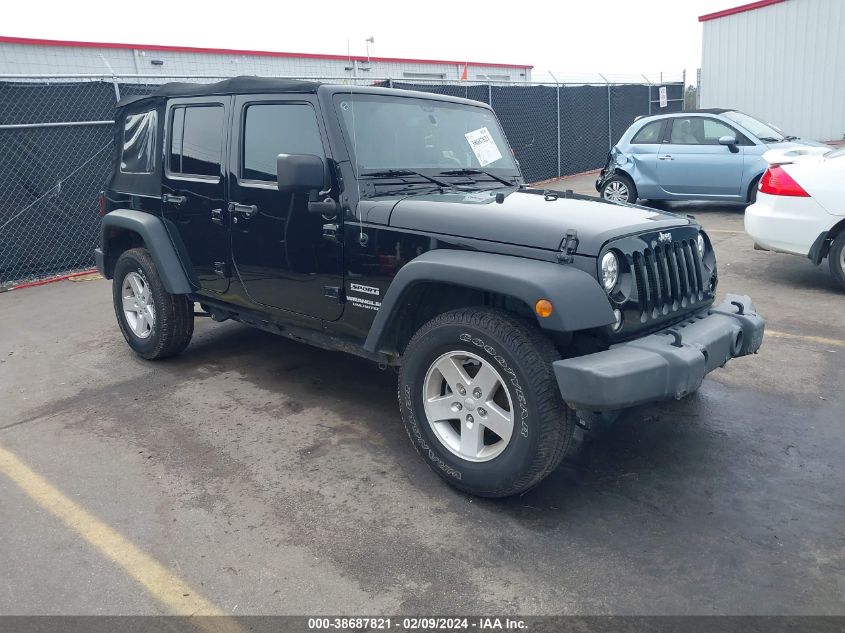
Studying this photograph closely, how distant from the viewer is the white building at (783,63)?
20.0 m

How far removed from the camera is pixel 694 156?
11.0 m

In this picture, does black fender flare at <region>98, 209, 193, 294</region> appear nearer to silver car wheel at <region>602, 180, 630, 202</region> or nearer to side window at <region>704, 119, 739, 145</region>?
silver car wheel at <region>602, 180, 630, 202</region>

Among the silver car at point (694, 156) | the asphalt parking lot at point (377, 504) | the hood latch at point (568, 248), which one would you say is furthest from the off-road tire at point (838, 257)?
the hood latch at point (568, 248)

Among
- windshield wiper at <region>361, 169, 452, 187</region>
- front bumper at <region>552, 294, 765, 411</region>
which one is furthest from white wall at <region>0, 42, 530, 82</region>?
front bumper at <region>552, 294, 765, 411</region>

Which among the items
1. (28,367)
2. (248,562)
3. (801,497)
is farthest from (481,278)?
(28,367)

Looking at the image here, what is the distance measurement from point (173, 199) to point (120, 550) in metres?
2.68

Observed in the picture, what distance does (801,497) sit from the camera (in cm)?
338

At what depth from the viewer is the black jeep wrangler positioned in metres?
3.14

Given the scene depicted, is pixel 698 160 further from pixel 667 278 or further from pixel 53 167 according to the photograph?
pixel 53 167

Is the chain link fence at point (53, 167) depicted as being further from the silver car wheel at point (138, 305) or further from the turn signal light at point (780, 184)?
the turn signal light at point (780, 184)

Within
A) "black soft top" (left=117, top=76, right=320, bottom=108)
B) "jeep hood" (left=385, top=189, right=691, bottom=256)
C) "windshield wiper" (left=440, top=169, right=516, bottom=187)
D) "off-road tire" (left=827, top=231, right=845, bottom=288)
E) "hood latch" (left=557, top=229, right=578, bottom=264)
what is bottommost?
"off-road tire" (left=827, top=231, right=845, bottom=288)

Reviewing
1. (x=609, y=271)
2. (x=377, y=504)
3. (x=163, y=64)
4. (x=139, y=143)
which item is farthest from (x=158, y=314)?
(x=163, y=64)

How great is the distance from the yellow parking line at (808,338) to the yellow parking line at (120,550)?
472 centimetres

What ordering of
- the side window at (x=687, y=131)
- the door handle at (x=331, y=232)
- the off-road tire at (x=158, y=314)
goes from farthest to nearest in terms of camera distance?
the side window at (x=687, y=131), the off-road tire at (x=158, y=314), the door handle at (x=331, y=232)
